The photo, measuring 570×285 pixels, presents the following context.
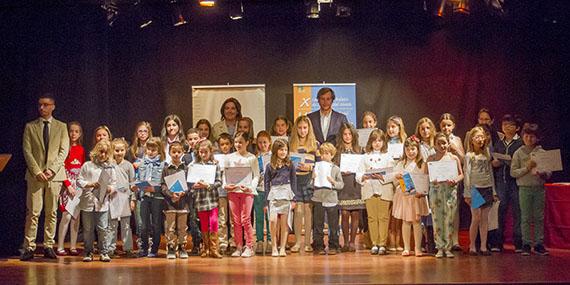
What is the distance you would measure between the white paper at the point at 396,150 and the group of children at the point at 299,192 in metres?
0.01

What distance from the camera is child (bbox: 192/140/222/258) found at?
8.57 m

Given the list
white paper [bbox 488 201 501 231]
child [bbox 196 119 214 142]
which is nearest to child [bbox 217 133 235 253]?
child [bbox 196 119 214 142]

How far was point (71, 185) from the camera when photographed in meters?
9.20

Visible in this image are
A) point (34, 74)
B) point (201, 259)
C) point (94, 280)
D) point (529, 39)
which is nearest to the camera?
point (94, 280)

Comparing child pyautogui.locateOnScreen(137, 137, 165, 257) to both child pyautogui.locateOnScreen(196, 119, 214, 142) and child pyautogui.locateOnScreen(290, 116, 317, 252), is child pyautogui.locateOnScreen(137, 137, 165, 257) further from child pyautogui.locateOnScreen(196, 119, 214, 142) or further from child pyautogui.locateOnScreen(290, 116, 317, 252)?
child pyautogui.locateOnScreen(290, 116, 317, 252)

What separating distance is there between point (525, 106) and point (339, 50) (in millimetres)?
2931

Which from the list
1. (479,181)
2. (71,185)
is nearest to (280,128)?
(479,181)

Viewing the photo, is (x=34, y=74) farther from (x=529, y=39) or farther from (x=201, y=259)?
(x=529, y=39)

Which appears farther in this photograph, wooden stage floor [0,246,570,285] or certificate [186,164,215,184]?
certificate [186,164,215,184]

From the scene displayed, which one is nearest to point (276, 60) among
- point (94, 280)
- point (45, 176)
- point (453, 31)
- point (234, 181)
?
point (453, 31)

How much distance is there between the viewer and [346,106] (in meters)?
11.4

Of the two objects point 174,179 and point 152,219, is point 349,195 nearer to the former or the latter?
point 174,179

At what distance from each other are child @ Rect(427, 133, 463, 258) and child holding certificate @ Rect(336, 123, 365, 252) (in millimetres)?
974

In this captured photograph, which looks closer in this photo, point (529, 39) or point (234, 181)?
point (234, 181)
